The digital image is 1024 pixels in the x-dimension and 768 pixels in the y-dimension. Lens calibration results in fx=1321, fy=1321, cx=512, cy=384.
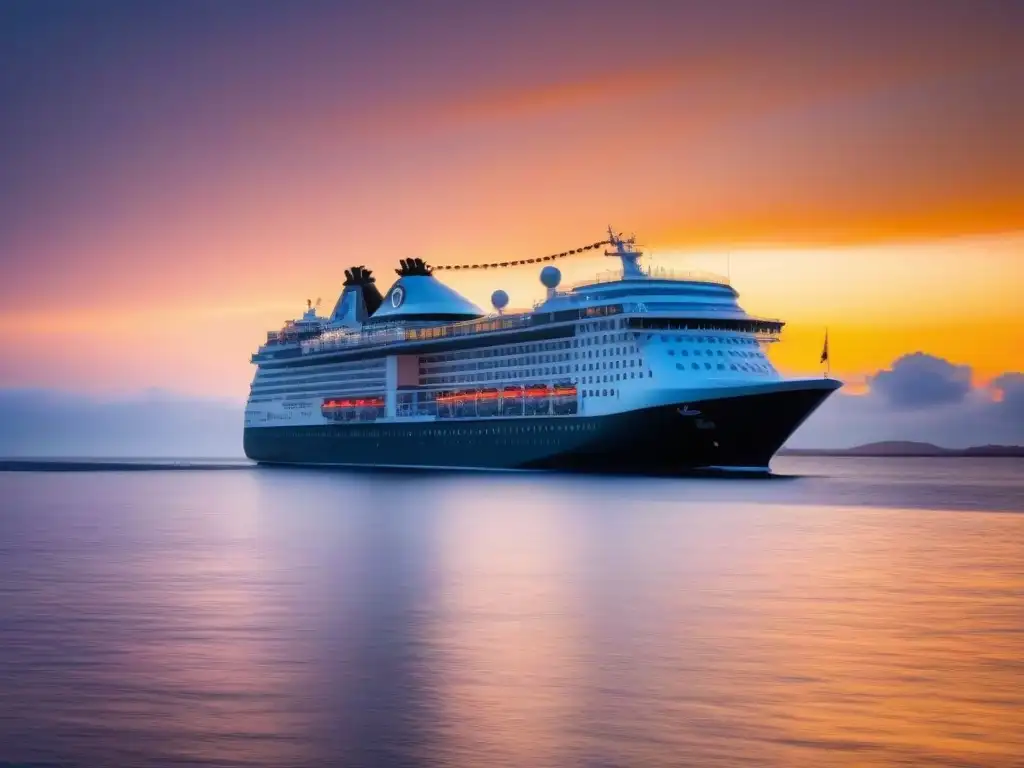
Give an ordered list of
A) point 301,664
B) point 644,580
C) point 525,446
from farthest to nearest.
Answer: point 525,446, point 644,580, point 301,664

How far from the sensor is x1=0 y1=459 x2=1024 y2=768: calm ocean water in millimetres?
16000

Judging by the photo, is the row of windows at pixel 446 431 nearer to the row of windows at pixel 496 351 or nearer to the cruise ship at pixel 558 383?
the cruise ship at pixel 558 383

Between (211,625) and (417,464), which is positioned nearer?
(211,625)

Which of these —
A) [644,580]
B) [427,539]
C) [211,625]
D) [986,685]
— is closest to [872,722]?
[986,685]

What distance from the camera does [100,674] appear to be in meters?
20.2

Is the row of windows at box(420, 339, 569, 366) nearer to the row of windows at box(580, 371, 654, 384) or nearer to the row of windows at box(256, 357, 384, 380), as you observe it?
the row of windows at box(580, 371, 654, 384)

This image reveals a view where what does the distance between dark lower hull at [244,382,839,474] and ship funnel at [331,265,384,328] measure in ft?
110

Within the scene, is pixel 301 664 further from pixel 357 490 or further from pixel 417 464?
pixel 417 464

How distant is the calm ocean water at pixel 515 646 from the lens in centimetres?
1600

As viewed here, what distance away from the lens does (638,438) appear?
88125 millimetres

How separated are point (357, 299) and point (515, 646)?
413ft

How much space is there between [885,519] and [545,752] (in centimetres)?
4717

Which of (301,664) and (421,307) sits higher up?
(421,307)

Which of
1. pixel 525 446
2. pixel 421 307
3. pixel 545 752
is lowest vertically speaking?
pixel 545 752
